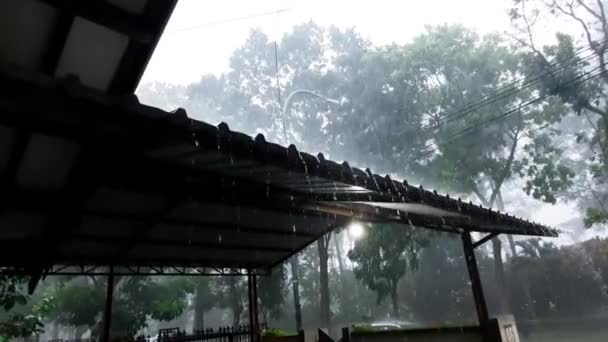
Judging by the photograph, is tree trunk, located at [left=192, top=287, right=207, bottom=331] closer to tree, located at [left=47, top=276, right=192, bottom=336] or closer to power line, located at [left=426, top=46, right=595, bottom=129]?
tree, located at [left=47, top=276, right=192, bottom=336]

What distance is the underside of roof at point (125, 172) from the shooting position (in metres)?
1.95

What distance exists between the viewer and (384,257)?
52.8 feet

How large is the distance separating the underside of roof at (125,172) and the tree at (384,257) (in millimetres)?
8871

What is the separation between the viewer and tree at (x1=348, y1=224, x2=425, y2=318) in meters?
15.9

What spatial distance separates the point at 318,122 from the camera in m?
26.8

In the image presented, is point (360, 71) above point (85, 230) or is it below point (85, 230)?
above

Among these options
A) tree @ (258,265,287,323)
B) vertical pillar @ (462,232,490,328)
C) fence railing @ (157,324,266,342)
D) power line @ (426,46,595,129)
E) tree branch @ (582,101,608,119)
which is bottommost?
fence railing @ (157,324,266,342)

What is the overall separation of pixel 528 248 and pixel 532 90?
9.82 metres

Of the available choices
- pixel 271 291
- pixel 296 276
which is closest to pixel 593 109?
pixel 296 276

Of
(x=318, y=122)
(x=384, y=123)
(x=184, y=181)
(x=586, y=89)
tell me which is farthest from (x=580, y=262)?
(x=184, y=181)

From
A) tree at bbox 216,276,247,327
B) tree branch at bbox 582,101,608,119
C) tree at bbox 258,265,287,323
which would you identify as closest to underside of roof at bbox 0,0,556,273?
tree at bbox 258,265,287,323

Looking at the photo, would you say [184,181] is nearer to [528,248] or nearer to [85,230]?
[85,230]

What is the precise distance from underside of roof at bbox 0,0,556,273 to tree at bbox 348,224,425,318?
349 inches

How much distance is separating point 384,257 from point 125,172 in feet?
47.6
